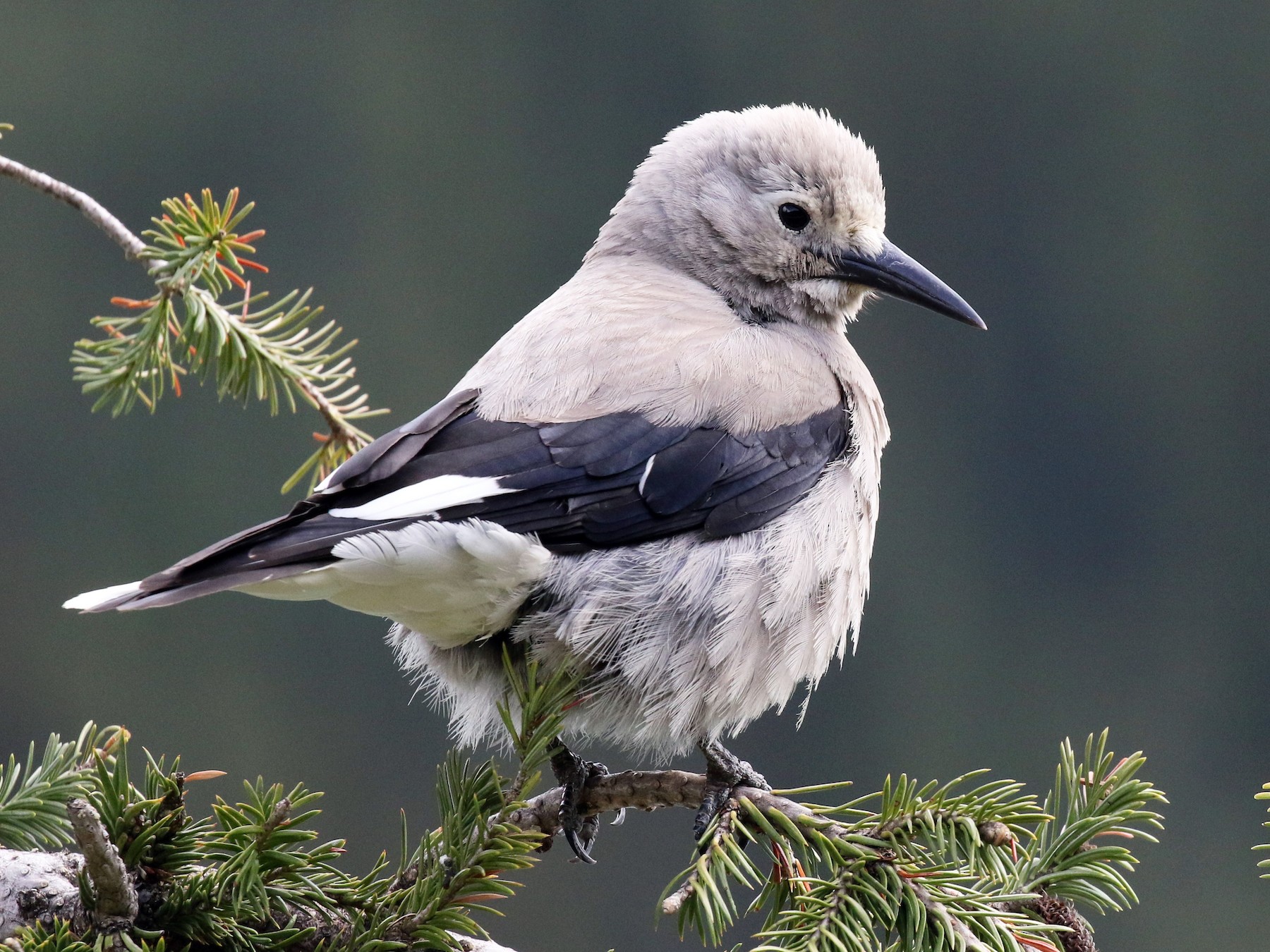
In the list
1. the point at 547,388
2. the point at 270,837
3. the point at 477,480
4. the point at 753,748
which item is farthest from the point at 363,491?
the point at 753,748

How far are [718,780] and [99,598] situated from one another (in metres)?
0.63

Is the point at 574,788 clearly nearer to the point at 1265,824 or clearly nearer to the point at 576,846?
the point at 576,846

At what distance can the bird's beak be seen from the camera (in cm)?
175

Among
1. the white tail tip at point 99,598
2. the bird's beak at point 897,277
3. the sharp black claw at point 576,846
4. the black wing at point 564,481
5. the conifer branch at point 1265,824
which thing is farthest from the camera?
the bird's beak at point 897,277

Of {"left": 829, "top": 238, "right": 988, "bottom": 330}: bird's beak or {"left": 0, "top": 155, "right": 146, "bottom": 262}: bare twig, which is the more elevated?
{"left": 829, "top": 238, "right": 988, "bottom": 330}: bird's beak

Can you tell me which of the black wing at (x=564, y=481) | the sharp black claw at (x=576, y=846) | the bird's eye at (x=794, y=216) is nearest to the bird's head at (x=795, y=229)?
the bird's eye at (x=794, y=216)

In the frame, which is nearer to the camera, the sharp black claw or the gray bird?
the gray bird

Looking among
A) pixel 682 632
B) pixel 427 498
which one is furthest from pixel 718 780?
pixel 427 498

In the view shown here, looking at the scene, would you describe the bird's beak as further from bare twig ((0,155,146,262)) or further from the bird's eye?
bare twig ((0,155,146,262))

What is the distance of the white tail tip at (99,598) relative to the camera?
1.07 m

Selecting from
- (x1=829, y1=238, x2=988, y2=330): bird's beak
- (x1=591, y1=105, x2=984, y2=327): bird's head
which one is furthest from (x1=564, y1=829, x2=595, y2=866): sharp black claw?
(x1=829, y1=238, x2=988, y2=330): bird's beak

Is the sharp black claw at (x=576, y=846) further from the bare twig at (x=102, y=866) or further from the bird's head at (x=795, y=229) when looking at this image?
the bird's head at (x=795, y=229)

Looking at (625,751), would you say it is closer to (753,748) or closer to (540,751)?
(540,751)

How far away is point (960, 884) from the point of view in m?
1.05
